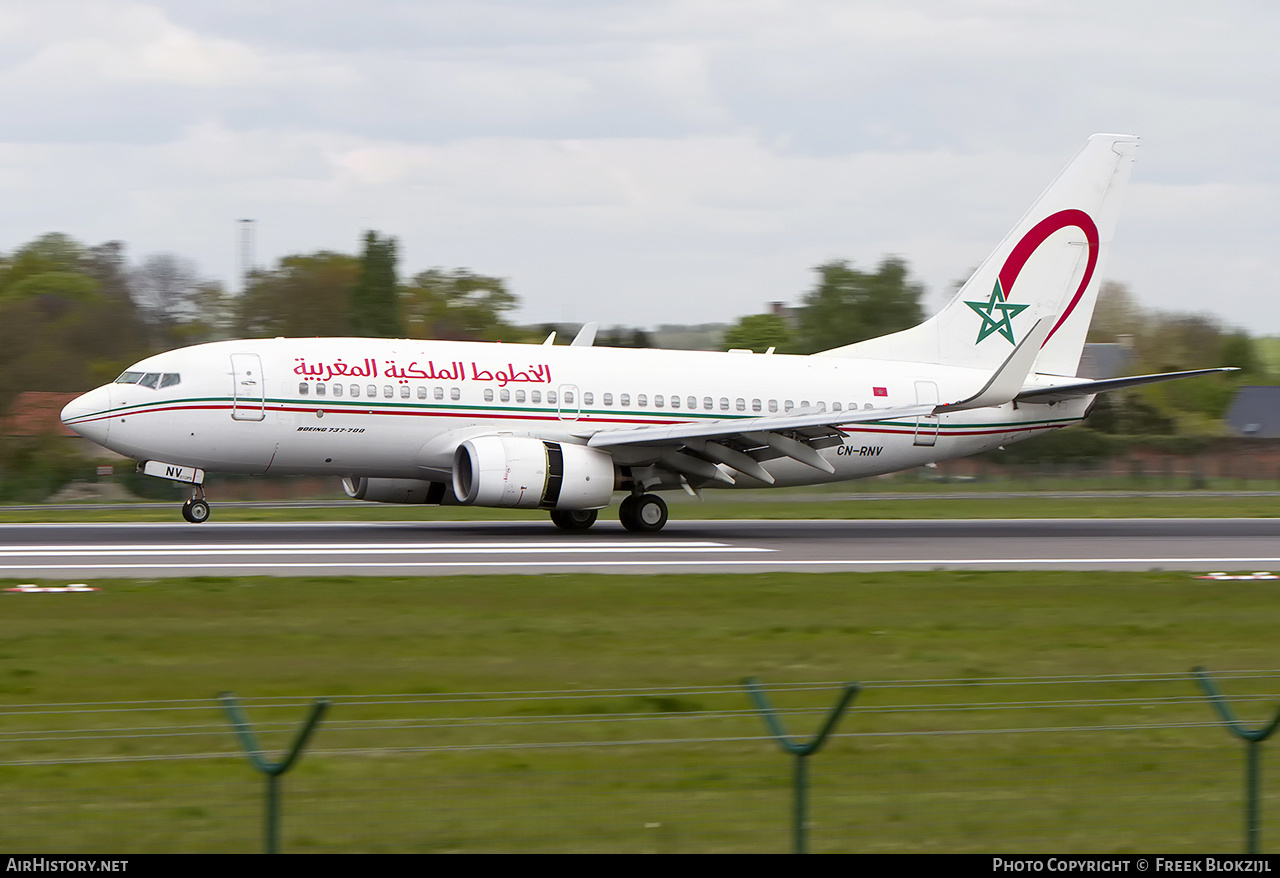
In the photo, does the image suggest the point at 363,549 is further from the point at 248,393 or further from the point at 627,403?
the point at 627,403

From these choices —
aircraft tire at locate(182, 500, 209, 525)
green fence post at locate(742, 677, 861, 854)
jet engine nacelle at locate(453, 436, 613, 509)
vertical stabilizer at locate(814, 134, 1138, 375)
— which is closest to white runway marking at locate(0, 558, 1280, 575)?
jet engine nacelle at locate(453, 436, 613, 509)

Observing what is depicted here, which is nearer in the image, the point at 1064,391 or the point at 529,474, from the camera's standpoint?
the point at 529,474

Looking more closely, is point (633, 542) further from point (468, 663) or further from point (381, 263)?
point (381, 263)

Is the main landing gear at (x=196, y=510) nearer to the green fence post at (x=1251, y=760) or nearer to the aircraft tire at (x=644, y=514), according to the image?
the aircraft tire at (x=644, y=514)

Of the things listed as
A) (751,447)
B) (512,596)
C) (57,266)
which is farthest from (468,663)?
(57,266)

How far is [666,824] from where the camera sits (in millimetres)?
8305

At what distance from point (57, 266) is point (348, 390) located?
82.7 metres

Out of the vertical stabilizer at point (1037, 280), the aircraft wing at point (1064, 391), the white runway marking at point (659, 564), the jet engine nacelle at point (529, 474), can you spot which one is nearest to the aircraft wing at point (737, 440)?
the jet engine nacelle at point (529, 474)

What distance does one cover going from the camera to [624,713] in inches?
486

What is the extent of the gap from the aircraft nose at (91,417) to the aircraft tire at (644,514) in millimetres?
10441

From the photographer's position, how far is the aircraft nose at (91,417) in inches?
1093

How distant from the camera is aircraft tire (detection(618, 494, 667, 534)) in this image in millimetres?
30875

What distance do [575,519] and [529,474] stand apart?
3436mm

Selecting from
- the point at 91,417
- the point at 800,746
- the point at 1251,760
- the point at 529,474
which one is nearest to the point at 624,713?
the point at 800,746
